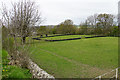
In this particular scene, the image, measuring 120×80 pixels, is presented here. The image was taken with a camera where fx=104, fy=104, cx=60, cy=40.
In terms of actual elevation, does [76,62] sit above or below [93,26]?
below

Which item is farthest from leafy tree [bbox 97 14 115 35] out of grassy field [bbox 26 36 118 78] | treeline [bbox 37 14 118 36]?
grassy field [bbox 26 36 118 78]

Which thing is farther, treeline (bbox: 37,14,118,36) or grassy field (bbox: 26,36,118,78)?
treeline (bbox: 37,14,118,36)

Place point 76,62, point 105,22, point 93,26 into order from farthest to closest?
point 93,26 → point 105,22 → point 76,62

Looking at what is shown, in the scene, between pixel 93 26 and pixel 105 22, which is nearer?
pixel 105 22

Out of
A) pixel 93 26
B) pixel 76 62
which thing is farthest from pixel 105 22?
pixel 76 62

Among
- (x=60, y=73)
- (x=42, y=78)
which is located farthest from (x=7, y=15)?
(x=60, y=73)

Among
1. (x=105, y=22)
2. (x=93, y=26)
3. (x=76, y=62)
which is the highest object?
(x=105, y=22)

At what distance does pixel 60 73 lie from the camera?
5633mm

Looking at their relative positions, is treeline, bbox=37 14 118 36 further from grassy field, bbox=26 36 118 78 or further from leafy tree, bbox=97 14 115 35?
grassy field, bbox=26 36 118 78

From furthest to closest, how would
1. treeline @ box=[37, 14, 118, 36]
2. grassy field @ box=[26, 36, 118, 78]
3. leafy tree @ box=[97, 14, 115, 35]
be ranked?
treeline @ box=[37, 14, 118, 36] → leafy tree @ box=[97, 14, 115, 35] → grassy field @ box=[26, 36, 118, 78]

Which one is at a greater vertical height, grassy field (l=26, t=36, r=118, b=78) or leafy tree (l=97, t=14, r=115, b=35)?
leafy tree (l=97, t=14, r=115, b=35)

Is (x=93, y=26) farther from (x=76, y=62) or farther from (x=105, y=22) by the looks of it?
(x=76, y=62)

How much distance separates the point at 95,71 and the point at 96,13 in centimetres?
3959

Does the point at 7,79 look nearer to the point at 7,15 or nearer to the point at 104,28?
the point at 7,15
